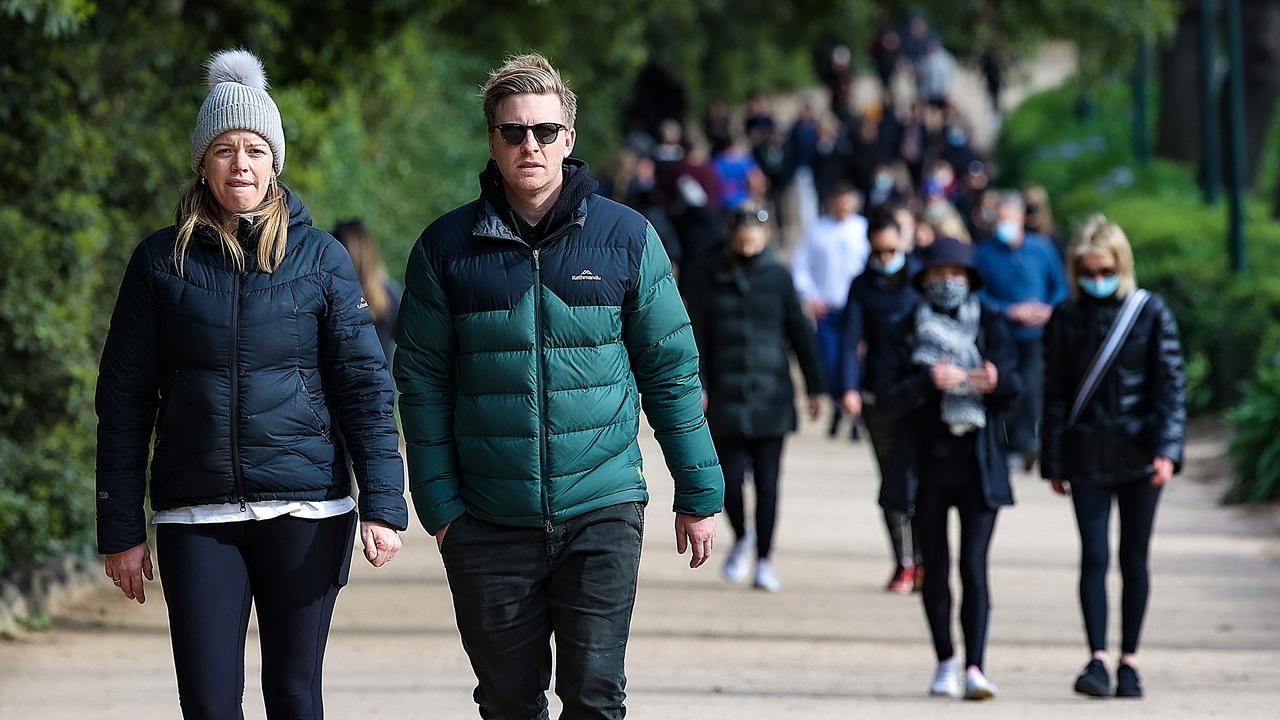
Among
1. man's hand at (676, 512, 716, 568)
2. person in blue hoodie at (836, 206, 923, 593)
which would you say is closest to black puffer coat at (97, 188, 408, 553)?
man's hand at (676, 512, 716, 568)

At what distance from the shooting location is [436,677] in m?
8.18

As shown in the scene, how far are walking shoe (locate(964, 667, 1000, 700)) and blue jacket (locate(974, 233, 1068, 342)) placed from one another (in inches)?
259

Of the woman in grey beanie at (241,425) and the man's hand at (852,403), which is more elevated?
the woman in grey beanie at (241,425)

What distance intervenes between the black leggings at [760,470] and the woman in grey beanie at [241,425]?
509cm

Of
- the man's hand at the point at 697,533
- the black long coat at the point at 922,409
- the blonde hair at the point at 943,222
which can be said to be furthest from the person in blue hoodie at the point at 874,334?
the man's hand at the point at 697,533

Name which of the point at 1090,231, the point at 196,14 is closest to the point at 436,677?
the point at 1090,231

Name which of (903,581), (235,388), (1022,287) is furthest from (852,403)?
(235,388)

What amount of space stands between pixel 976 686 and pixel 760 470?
2.67m

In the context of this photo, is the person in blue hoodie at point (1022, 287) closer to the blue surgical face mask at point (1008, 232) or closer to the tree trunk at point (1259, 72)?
the blue surgical face mask at point (1008, 232)

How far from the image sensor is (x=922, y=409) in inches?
303

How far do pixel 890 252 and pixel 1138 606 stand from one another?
3.49m

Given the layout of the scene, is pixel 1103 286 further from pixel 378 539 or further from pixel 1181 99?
pixel 1181 99

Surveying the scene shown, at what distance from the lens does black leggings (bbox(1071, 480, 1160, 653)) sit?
25.1 feet

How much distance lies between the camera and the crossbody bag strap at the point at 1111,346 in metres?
7.64
